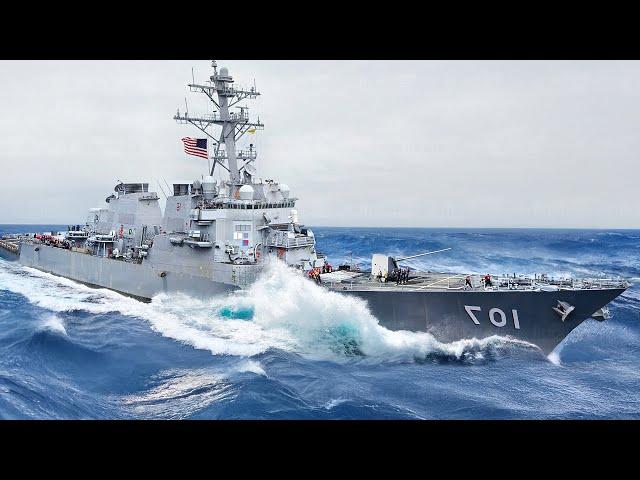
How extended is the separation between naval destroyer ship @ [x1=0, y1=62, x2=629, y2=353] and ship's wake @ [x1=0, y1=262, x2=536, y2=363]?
0.41 m

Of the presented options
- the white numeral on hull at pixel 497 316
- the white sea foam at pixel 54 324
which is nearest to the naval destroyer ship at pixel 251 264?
the white numeral on hull at pixel 497 316

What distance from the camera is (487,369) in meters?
14.8

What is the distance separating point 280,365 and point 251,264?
270 inches

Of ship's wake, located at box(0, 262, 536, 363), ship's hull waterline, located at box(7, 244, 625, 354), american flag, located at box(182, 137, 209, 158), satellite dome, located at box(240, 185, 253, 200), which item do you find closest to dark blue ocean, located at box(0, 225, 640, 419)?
ship's wake, located at box(0, 262, 536, 363)

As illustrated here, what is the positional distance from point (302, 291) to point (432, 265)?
26.9m

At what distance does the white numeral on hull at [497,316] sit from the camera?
16156 mm

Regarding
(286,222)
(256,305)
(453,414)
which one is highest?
(286,222)

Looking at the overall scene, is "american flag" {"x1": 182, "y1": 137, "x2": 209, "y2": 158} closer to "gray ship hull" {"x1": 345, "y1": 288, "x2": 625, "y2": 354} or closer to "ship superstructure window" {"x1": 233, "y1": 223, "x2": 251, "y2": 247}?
"ship superstructure window" {"x1": 233, "y1": 223, "x2": 251, "y2": 247}

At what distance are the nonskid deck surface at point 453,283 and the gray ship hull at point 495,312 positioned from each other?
0.40 m

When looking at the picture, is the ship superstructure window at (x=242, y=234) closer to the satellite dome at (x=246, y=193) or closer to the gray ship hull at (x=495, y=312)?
the satellite dome at (x=246, y=193)

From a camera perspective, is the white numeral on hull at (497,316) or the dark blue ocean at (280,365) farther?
the white numeral on hull at (497,316)

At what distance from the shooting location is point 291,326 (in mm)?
18797

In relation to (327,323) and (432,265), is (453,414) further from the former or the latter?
(432,265)

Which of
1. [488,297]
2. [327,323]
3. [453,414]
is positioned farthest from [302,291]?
[453,414]
